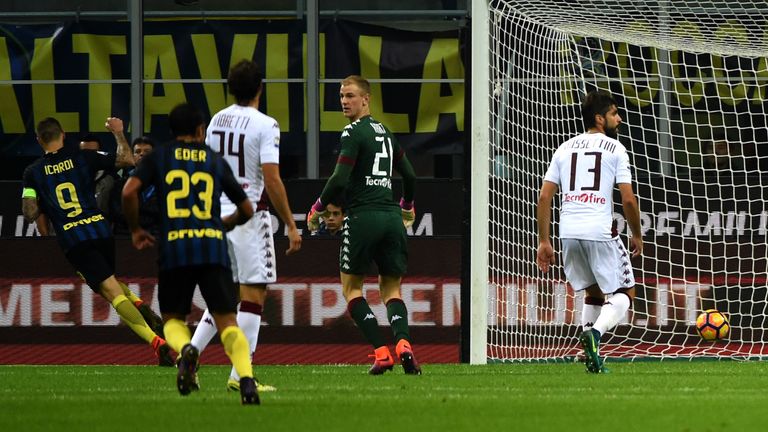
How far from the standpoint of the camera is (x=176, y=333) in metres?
7.42

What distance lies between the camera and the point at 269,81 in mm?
15422

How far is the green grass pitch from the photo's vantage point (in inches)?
255

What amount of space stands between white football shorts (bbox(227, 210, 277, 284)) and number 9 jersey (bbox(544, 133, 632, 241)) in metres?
2.47

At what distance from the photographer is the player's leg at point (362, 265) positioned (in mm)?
9609

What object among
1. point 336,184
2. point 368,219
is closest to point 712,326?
point 368,219

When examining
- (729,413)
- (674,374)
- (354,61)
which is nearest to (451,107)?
(354,61)

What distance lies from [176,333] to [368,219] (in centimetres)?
243

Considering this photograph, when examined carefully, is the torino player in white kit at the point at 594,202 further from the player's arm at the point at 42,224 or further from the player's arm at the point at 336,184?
the player's arm at the point at 42,224

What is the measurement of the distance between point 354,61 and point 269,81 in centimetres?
112

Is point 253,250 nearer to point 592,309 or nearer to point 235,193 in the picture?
point 235,193

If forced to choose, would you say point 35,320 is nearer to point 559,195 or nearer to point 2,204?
point 2,204

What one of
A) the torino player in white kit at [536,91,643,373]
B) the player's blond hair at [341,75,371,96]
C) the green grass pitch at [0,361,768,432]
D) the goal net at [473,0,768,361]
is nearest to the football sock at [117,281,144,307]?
the green grass pitch at [0,361,768,432]

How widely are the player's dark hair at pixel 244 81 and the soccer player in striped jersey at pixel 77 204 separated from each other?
11.1 feet

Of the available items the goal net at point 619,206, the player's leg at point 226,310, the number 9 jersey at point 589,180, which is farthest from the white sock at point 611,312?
the player's leg at point 226,310
